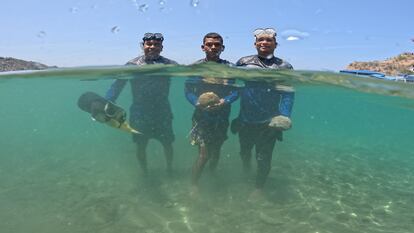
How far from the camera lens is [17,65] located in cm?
1730

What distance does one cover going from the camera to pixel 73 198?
413 inches

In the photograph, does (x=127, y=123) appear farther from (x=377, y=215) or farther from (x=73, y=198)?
(x=377, y=215)

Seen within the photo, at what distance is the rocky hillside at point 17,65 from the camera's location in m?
16.6

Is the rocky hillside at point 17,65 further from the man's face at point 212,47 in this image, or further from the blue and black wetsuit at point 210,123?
the man's face at point 212,47

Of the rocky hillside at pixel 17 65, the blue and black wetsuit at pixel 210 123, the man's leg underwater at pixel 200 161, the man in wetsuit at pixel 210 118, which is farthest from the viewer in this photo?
the rocky hillside at pixel 17 65

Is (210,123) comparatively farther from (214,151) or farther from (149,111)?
(149,111)

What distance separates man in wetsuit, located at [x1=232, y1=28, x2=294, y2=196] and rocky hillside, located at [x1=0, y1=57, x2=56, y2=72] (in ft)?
36.5

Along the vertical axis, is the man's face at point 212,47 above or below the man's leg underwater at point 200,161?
above

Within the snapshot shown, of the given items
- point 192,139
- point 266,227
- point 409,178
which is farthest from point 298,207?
point 409,178

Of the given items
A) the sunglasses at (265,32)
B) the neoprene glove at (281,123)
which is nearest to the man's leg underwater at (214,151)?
the neoprene glove at (281,123)

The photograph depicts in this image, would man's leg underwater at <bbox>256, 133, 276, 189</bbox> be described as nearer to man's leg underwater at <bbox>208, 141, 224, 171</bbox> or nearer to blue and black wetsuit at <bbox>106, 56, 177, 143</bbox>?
man's leg underwater at <bbox>208, 141, 224, 171</bbox>

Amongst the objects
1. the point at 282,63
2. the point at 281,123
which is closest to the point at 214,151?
the point at 281,123

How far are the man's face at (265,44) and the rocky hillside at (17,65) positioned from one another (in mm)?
11503

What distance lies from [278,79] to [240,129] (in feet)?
16.5
